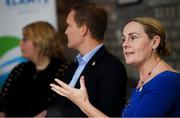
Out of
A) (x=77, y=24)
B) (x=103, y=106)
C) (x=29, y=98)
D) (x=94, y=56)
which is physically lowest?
(x=29, y=98)

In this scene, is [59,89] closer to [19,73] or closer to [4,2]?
[19,73]

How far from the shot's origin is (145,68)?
2.00 m

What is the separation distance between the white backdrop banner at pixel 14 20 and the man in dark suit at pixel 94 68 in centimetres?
112

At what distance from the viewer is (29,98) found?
10.9ft

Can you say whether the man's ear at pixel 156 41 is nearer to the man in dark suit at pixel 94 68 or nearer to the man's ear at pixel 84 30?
the man in dark suit at pixel 94 68

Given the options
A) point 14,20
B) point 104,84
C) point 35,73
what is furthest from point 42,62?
point 104,84

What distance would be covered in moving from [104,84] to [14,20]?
1.66 m

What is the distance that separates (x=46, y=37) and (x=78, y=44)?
2.18 ft

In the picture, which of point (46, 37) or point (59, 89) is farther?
point (46, 37)

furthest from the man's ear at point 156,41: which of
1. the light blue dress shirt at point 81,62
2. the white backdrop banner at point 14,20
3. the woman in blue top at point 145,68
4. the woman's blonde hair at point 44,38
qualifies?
the white backdrop banner at point 14,20

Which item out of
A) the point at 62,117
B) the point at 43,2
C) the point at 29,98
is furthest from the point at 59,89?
the point at 43,2

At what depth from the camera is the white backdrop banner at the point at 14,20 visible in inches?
153

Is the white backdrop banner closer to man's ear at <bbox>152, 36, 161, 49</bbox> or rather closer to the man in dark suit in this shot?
the man in dark suit

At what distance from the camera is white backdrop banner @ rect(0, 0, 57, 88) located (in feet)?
12.7
